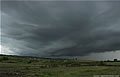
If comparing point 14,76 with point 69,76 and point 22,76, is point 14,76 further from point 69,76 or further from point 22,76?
point 69,76

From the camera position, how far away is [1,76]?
126 feet

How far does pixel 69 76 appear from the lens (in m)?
37.5

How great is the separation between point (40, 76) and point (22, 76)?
14.4 ft

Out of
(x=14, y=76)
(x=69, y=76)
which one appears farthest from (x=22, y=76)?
(x=69, y=76)

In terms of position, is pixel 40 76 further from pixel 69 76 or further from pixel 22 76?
pixel 69 76

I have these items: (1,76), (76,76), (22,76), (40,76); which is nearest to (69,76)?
(76,76)

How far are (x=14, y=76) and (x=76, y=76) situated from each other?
14822mm

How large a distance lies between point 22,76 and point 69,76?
36.8 ft

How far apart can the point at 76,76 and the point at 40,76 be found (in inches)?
333

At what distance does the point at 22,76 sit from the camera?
38.3 meters

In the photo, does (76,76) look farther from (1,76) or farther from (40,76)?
(1,76)

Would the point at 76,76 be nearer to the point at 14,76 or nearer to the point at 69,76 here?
the point at 69,76

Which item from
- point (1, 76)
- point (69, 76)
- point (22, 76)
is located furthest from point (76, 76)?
point (1, 76)

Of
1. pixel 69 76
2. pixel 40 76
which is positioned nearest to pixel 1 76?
pixel 40 76
